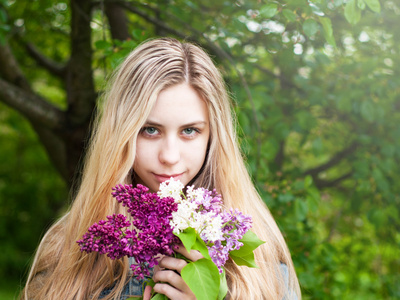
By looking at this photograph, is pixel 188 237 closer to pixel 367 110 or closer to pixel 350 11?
pixel 350 11

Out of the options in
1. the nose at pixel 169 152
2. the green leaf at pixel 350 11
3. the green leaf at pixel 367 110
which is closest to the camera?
the nose at pixel 169 152

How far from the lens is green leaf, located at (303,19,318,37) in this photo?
7.51 feet

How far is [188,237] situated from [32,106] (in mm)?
2900

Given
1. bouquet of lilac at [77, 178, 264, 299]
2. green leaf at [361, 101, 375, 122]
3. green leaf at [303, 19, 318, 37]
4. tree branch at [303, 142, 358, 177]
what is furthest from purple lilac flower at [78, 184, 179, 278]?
tree branch at [303, 142, 358, 177]

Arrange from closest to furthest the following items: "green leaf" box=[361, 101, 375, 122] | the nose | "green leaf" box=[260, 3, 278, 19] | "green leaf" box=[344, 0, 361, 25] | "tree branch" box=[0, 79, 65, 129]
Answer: the nose, "green leaf" box=[344, 0, 361, 25], "green leaf" box=[260, 3, 278, 19], "green leaf" box=[361, 101, 375, 122], "tree branch" box=[0, 79, 65, 129]

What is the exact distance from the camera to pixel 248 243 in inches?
57.2

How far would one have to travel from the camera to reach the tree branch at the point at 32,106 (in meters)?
3.69

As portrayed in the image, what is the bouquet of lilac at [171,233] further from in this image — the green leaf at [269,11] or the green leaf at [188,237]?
the green leaf at [269,11]

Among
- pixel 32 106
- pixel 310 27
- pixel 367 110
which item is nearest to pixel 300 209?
pixel 367 110

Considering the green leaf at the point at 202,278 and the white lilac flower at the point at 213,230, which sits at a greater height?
the white lilac flower at the point at 213,230

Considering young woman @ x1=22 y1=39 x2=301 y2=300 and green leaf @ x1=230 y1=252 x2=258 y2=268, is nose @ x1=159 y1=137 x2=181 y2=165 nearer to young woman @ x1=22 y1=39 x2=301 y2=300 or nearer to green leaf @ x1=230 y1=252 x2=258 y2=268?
young woman @ x1=22 y1=39 x2=301 y2=300

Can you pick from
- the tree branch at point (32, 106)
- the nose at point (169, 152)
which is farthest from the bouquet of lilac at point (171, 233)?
the tree branch at point (32, 106)

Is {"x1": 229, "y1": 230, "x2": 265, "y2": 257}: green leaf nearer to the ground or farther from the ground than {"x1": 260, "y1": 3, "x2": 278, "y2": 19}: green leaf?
nearer to the ground

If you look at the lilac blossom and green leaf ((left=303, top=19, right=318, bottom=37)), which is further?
green leaf ((left=303, top=19, right=318, bottom=37))
